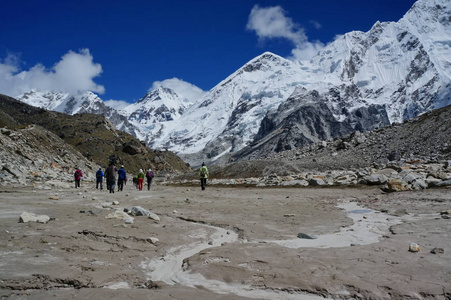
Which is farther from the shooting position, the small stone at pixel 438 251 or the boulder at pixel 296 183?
the boulder at pixel 296 183

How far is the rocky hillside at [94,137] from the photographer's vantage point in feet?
351

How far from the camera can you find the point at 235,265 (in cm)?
637

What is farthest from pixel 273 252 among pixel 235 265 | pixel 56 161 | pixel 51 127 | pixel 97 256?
pixel 51 127

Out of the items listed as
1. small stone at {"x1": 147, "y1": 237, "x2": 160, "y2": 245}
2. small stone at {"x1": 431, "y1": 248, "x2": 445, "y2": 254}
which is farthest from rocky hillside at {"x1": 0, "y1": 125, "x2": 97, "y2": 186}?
small stone at {"x1": 431, "y1": 248, "x2": 445, "y2": 254}

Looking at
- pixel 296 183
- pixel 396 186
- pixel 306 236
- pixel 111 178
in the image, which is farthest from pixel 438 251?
pixel 296 183

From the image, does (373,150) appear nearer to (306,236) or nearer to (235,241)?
(306,236)

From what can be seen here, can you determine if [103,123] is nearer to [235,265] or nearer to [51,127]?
[51,127]

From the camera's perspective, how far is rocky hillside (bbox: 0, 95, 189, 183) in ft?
351

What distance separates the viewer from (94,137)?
11356 centimetres

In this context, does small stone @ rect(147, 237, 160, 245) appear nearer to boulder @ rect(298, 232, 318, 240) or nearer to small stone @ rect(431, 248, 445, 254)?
boulder @ rect(298, 232, 318, 240)

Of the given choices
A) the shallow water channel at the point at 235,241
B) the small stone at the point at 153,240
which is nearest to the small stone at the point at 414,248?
the shallow water channel at the point at 235,241

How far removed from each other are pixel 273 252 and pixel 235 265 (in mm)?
1143

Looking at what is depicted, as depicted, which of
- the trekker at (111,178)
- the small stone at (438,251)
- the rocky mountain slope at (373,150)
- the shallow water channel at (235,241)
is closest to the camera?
the shallow water channel at (235,241)

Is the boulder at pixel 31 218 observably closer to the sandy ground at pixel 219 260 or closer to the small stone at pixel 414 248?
the sandy ground at pixel 219 260
